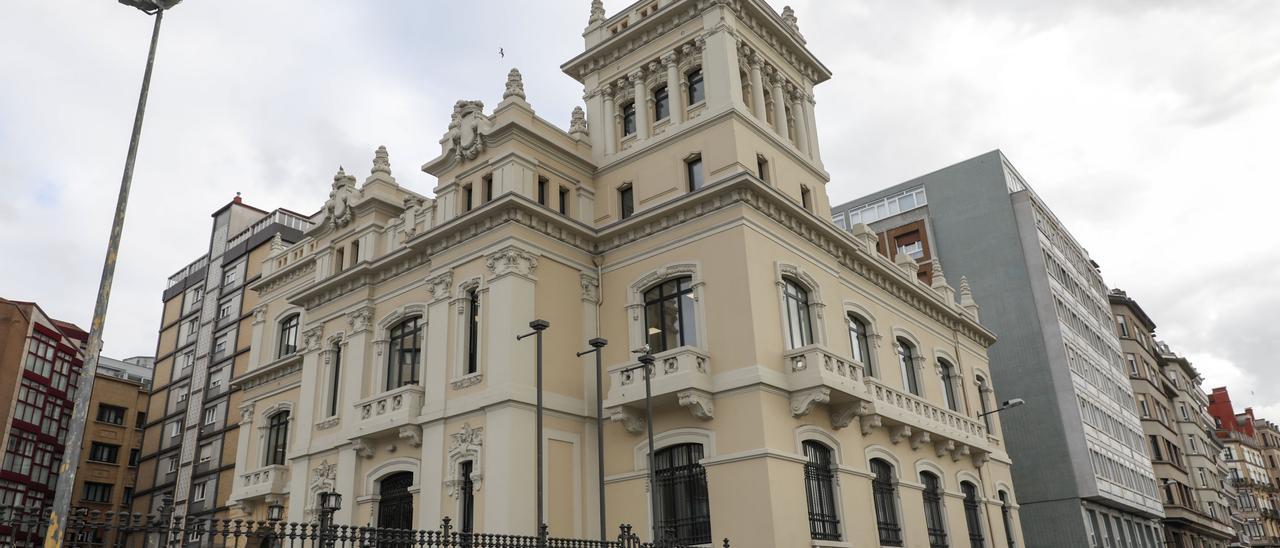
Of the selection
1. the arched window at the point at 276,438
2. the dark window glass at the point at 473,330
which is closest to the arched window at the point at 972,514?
the dark window glass at the point at 473,330

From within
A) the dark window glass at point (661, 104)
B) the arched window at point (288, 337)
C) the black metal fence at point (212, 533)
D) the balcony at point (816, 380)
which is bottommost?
the black metal fence at point (212, 533)

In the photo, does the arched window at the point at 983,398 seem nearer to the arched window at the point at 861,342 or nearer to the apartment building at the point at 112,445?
the arched window at the point at 861,342

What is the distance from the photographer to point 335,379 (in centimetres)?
3331

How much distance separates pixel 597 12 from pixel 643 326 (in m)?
13.4

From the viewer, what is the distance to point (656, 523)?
23.5 meters

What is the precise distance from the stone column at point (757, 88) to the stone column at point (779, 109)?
3.01 ft

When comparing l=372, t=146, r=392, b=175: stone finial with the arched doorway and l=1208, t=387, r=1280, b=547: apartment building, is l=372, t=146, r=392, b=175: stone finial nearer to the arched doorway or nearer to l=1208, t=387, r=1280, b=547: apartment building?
the arched doorway

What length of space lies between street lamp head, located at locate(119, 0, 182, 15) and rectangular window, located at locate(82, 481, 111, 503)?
194 feet

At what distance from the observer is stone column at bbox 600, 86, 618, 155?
32.0 m

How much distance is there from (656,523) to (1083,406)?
121 ft

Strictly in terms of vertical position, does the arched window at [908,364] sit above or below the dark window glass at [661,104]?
below

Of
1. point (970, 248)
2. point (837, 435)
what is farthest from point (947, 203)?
point (837, 435)

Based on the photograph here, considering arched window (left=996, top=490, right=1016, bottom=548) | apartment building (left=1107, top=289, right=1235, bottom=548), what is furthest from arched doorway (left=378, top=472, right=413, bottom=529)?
apartment building (left=1107, top=289, right=1235, bottom=548)

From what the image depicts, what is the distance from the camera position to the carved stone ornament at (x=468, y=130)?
1202 inches
